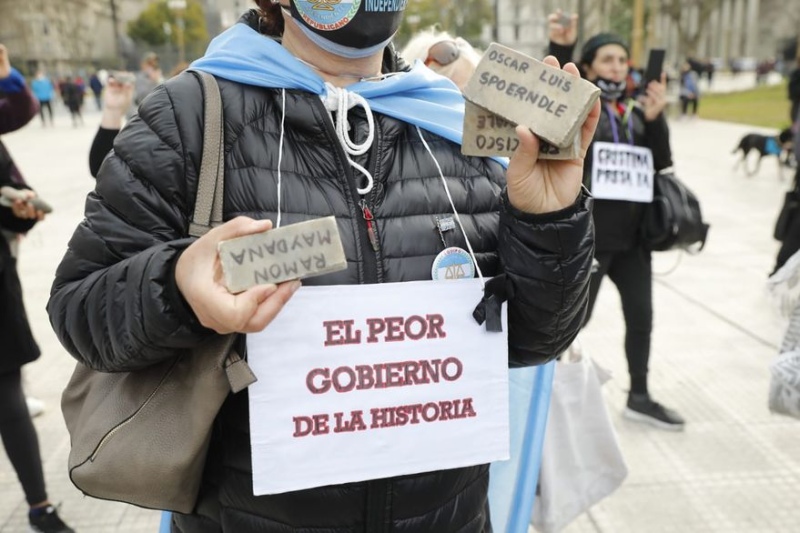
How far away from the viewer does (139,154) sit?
1.35 m

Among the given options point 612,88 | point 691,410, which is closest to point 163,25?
point 612,88

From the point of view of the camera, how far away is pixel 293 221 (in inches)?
55.7

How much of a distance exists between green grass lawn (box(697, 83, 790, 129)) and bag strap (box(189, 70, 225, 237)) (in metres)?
18.7

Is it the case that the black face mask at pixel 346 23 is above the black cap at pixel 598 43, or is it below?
above

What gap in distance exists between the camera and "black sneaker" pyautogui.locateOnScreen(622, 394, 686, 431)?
3996 millimetres

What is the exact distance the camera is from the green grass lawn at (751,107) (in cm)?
2261

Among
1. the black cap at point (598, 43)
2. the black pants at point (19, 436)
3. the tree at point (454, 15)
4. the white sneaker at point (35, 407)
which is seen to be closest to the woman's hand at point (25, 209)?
the black pants at point (19, 436)

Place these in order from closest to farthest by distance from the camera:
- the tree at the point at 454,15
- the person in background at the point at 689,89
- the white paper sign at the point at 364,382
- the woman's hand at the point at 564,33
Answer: the white paper sign at the point at 364,382, the woman's hand at the point at 564,33, the person in background at the point at 689,89, the tree at the point at 454,15

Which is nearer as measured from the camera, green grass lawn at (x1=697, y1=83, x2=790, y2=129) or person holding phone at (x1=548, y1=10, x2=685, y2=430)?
person holding phone at (x1=548, y1=10, x2=685, y2=430)

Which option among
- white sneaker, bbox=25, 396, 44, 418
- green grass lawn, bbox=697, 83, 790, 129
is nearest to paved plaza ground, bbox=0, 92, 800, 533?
white sneaker, bbox=25, 396, 44, 418

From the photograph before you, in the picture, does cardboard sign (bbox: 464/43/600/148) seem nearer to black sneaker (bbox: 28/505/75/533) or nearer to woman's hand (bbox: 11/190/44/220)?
woman's hand (bbox: 11/190/44/220)

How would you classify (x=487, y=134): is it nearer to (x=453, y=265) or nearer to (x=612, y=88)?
(x=453, y=265)

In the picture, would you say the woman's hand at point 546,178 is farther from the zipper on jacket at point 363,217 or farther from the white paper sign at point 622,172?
the white paper sign at point 622,172

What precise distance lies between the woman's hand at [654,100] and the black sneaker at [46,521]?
11.1ft
